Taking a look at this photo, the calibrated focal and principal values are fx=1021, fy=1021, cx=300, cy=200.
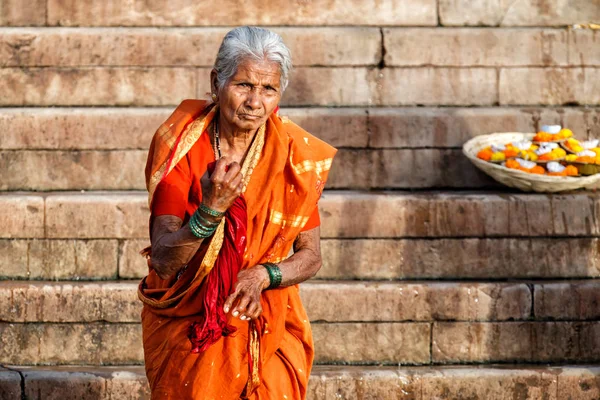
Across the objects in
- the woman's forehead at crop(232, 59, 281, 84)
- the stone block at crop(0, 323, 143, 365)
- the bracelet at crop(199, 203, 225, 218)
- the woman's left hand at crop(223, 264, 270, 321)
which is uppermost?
the woman's forehead at crop(232, 59, 281, 84)

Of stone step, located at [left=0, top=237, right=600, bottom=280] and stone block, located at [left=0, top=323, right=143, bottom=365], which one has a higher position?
stone step, located at [left=0, top=237, right=600, bottom=280]

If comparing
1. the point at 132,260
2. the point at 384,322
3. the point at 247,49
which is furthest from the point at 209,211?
the point at 132,260

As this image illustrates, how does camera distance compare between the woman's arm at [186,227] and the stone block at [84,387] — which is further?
the stone block at [84,387]

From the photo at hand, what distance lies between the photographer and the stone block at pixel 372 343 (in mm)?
5934

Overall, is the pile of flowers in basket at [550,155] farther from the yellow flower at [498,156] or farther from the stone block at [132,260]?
the stone block at [132,260]

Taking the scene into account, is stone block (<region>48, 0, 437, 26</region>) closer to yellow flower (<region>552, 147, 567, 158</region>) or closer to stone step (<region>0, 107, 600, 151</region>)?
stone step (<region>0, 107, 600, 151</region>)

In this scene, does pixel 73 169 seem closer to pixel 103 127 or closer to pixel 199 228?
pixel 103 127

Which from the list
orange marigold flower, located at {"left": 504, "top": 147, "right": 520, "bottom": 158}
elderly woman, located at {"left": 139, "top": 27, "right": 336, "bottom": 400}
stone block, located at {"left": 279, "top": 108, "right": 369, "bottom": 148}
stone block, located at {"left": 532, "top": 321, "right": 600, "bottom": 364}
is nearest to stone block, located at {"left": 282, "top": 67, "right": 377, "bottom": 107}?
stone block, located at {"left": 279, "top": 108, "right": 369, "bottom": 148}

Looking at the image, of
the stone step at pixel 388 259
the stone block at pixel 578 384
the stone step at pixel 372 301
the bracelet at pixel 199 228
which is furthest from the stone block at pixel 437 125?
the bracelet at pixel 199 228

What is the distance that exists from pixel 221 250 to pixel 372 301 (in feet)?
8.52

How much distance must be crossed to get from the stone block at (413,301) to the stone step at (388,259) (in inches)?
9.3

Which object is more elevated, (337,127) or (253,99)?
(253,99)

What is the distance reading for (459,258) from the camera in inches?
248

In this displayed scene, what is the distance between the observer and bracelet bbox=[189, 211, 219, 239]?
126 inches
